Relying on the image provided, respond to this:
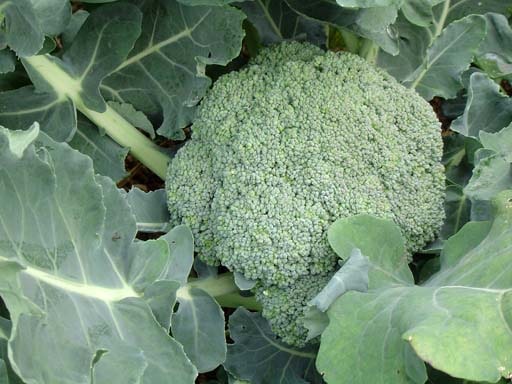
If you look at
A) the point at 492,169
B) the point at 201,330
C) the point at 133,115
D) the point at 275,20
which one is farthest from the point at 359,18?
the point at 201,330

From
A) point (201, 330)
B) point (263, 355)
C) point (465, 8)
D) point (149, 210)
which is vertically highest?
point (465, 8)

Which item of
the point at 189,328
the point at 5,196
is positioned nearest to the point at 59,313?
the point at 5,196

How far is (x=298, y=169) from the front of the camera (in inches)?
49.3

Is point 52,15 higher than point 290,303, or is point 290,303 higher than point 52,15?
point 52,15

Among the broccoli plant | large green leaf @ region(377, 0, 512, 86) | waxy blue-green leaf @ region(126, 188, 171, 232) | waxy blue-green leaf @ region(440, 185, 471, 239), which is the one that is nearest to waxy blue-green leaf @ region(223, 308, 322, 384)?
the broccoli plant

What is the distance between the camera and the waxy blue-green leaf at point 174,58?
51.9 inches

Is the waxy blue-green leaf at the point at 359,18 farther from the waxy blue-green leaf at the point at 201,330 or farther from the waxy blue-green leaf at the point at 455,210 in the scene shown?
the waxy blue-green leaf at the point at 201,330

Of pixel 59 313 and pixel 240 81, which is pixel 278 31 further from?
pixel 59 313

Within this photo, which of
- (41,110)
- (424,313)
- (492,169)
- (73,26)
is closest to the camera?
(424,313)

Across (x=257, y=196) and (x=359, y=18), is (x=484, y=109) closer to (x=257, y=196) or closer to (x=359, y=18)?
(x=359, y=18)

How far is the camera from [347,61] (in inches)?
53.2

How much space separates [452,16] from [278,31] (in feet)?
1.33

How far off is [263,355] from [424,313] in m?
0.49

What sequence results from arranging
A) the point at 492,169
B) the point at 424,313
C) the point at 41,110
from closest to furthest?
the point at 424,313
the point at 492,169
the point at 41,110
